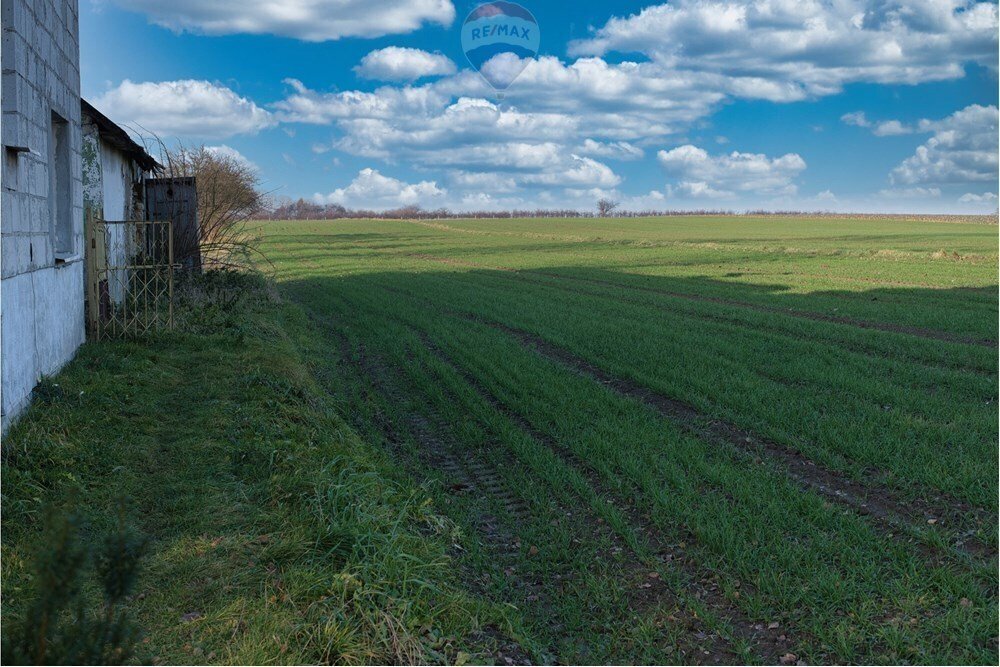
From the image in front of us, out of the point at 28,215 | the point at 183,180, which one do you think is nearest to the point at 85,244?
the point at 28,215

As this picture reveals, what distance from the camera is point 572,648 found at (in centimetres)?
512

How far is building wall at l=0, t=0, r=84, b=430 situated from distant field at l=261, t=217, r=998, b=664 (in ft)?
12.0

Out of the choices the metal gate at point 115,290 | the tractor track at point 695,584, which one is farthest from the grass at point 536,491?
the metal gate at point 115,290

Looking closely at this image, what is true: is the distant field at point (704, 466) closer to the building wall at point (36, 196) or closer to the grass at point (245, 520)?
the grass at point (245, 520)

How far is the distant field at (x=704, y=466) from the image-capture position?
17.5ft

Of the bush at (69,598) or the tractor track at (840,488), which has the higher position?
the bush at (69,598)

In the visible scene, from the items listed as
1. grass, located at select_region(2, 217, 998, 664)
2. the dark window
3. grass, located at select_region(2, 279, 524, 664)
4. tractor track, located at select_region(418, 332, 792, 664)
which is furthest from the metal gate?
tractor track, located at select_region(418, 332, 792, 664)

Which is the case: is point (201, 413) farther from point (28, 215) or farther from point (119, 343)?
point (119, 343)

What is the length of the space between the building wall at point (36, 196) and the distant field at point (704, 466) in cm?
366

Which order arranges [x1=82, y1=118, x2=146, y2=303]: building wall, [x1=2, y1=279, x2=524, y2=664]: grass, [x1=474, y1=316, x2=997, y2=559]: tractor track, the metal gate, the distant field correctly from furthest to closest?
[x1=82, y1=118, x2=146, y2=303]: building wall
the metal gate
[x1=474, y1=316, x2=997, y2=559]: tractor track
the distant field
[x1=2, y1=279, x2=524, y2=664]: grass

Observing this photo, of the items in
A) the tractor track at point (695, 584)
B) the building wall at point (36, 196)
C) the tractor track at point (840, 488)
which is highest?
the building wall at point (36, 196)

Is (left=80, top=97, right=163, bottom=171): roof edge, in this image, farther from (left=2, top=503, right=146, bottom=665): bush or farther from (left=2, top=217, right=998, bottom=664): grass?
(left=2, top=503, right=146, bottom=665): bush

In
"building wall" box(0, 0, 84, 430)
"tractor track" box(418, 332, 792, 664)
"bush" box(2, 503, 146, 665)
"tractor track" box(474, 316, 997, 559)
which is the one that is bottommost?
"tractor track" box(418, 332, 792, 664)

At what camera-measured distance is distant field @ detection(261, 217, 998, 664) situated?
17.5 feet
